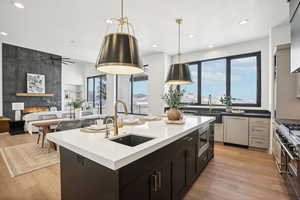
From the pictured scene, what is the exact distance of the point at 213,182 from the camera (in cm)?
224

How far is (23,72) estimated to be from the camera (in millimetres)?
5766

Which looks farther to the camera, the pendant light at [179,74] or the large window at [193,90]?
the large window at [193,90]

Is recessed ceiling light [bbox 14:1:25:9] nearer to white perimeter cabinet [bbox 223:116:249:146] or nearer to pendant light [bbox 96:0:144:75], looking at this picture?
pendant light [bbox 96:0:144:75]

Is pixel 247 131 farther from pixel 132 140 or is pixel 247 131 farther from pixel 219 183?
pixel 132 140

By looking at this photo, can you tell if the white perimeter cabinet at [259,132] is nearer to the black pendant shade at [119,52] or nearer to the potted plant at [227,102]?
the potted plant at [227,102]

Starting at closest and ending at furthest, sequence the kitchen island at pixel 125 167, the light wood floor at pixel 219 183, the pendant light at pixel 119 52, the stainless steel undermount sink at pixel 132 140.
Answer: the kitchen island at pixel 125 167 → the pendant light at pixel 119 52 → the stainless steel undermount sink at pixel 132 140 → the light wood floor at pixel 219 183

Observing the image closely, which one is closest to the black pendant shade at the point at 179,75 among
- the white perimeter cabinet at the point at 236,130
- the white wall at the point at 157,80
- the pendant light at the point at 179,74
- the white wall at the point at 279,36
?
the pendant light at the point at 179,74

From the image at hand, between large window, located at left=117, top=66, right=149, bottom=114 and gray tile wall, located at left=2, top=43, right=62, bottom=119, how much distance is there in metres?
3.03

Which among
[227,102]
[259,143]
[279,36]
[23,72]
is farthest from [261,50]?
[23,72]

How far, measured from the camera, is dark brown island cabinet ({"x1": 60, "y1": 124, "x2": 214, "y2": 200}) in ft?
3.34

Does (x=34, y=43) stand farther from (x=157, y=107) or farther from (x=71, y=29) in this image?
(x=157, y=107)

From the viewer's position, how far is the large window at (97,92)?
798cm

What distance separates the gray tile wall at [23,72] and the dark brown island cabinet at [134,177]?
5891 mm

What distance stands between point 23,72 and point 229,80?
760 cm
